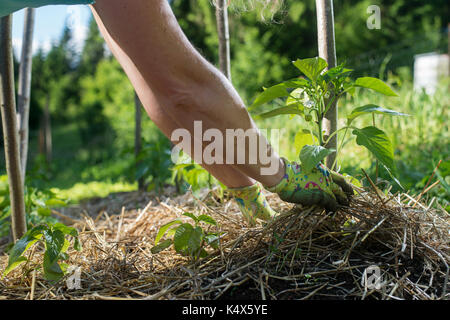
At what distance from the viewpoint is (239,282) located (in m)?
1.04

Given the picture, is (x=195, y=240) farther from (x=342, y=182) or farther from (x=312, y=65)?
(x=312, y=65)

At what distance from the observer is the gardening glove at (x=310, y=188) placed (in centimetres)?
122

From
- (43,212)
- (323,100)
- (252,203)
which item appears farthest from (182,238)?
(43,212)

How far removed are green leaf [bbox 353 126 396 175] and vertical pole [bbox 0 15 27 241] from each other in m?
1.24

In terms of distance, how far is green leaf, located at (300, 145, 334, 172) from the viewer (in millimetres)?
1093

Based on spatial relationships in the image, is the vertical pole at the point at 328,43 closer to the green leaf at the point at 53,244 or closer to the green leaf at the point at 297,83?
the green leaf at the point at 297,83

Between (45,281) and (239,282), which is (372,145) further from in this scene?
(45,281)

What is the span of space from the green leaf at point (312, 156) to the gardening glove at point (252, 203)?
31 centimetres

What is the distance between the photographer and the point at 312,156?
1.11 meters

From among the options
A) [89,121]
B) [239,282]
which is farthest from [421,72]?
[89,121]

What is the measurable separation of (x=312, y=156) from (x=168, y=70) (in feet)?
1.53

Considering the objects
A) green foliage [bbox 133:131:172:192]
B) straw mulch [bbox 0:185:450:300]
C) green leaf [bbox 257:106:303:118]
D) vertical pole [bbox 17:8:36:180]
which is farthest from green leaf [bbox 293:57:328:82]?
green foliage [bbox 133:131:172:192]

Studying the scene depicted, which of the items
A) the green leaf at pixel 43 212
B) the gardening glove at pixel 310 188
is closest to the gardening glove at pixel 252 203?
the gardening glove at pixel 310 188
